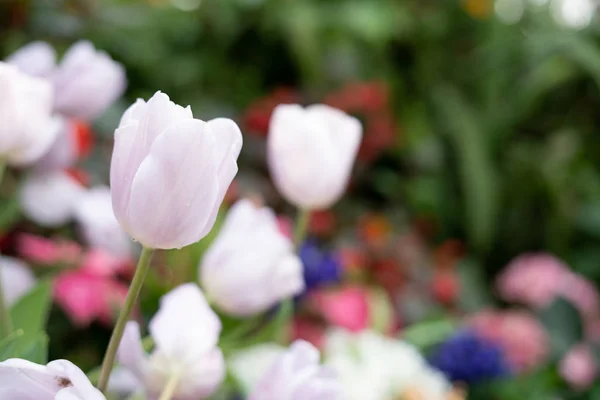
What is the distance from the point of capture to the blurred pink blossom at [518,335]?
66cm

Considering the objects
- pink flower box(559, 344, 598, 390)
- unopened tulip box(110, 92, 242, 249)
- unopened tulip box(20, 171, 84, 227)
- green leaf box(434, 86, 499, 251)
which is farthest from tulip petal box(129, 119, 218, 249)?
green leaf box(434, 86, 499, 251)

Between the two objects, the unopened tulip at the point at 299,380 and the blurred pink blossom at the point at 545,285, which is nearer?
the unopened tulip at the point at 299,380

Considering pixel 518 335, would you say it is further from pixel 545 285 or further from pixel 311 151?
pixel 311 151

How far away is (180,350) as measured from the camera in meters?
0.17

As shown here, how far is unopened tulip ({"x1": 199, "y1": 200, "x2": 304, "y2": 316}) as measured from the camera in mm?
212

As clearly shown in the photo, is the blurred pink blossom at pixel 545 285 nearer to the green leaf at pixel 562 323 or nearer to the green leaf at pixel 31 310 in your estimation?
the green leaf at pixel 562 323

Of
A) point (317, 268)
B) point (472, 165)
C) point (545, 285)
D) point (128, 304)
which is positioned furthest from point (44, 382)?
point (472, 165)

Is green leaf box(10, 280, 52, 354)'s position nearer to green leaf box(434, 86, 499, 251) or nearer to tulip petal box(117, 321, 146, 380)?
tulip petal box(117, 321, 146, 380)

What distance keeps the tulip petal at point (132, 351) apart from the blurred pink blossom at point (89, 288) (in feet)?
0.78

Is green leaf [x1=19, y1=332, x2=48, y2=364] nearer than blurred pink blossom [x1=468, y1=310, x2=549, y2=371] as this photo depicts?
Yes

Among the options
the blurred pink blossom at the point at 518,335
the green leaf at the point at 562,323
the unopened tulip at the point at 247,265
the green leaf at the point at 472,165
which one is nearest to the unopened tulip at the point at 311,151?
the unopened tulip at the point at 247,265

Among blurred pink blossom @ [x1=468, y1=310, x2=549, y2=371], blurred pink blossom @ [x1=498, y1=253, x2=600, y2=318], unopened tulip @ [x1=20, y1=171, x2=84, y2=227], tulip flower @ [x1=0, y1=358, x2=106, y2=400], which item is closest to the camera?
tulip flower @ [x1=0, y1=358, x2=106, y2=400]

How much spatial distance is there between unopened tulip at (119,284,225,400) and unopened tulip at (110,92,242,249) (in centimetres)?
3

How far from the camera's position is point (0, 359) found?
0.15 metres
